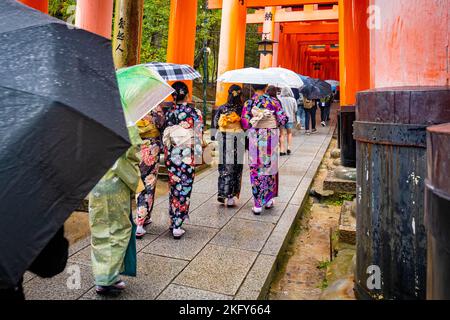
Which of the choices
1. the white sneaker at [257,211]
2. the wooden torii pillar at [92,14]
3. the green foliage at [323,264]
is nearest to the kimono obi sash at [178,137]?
the white sneaker at [257,211]

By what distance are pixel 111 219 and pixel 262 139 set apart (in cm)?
271

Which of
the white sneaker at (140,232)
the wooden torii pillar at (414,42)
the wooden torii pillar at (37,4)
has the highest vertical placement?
the wooden torii pillar at (37,4)

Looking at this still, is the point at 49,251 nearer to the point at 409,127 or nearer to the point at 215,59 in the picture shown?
the point at 409,127

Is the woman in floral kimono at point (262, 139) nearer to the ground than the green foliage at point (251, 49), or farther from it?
nearer to the ground

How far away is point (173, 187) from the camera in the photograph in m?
4.09

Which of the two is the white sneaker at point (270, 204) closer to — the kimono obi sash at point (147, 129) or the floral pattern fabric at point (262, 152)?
the floral pattern fabric at point (262, 152)

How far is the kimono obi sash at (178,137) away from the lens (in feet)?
13.4

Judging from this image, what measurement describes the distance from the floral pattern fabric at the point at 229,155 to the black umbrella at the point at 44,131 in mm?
A: 3569

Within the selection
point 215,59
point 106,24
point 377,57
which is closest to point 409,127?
point 377,57

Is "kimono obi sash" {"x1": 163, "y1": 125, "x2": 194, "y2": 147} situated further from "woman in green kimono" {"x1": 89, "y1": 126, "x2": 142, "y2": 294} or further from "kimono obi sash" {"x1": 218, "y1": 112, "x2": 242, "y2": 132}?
"woman in green kimono" {"x1": 89, "y1": 126, "x2": 142, "y2": 294}

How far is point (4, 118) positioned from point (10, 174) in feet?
0.62

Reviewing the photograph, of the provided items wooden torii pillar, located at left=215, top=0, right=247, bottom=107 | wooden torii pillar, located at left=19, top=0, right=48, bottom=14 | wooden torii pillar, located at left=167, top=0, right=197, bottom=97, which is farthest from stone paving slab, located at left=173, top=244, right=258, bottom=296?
wooden torii pillar, located at left=215, top=0, right=247, bottom=107

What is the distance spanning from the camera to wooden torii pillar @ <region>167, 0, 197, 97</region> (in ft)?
27.0

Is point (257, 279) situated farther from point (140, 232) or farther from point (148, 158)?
point (148, 158)
